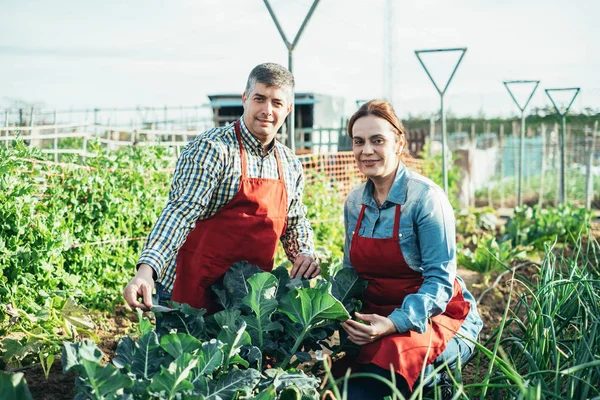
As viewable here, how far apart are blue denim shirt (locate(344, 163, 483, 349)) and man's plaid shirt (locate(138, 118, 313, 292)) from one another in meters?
0.52

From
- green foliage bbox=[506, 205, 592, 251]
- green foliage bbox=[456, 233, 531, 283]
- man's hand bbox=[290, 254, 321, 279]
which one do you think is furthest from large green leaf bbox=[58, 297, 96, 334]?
green foliage bbox=[506, 205, 592, 251]

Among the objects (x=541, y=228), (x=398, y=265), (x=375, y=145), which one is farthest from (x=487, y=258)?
(x=375, y=145)

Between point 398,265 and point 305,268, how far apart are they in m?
0.49

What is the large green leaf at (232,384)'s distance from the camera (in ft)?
6.46

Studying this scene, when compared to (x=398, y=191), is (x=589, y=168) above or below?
above

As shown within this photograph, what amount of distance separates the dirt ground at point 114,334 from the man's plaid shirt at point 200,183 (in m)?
0.65

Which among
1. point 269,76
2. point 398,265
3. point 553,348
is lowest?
point 553,348

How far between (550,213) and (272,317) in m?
6.77

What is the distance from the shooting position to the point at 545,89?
11.8m

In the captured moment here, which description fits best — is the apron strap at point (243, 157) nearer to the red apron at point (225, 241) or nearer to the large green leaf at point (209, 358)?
the red apron at point (225, 241)

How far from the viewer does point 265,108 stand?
2.84 m

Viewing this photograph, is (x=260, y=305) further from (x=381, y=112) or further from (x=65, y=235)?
(x=65, y=235)

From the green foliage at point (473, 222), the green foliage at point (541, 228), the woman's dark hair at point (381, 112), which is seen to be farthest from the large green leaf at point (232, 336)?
the green foliage at point (473, 222)

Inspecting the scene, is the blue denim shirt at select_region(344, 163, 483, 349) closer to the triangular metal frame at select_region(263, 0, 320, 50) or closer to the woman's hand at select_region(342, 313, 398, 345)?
the woman's hand at select_region(342, 313, 398, 345)
